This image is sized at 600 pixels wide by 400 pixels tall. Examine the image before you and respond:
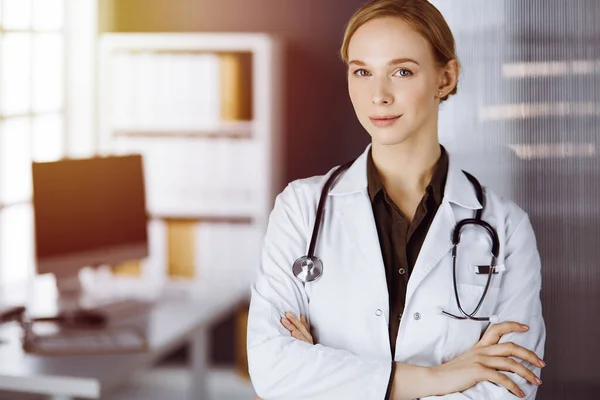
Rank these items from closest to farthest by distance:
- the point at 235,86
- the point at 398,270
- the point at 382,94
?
the point at 382,94, the point at 398,270, the point at 235,86

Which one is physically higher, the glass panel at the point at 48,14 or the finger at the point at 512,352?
the glass panel at the point at 48,14

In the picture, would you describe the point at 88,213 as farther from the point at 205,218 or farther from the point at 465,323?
the point at 465,323

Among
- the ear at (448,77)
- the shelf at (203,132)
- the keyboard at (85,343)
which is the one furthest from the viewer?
the shelf at (203,132)

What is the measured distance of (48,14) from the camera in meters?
4.18

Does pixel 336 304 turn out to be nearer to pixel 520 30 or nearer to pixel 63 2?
pixel 520 30

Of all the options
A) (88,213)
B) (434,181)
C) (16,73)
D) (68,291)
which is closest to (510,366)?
(434,181)

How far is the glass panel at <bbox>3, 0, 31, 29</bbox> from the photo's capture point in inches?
143

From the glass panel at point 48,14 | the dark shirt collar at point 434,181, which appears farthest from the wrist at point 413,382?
the glass panel at point 48,14

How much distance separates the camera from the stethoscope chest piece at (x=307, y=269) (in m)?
1.56

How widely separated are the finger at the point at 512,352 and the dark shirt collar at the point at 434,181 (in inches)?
11.4

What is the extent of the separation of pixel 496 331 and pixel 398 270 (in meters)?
0.21

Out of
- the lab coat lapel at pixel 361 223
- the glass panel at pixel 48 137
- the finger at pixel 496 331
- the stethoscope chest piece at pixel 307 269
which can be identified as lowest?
the finger at pixel 496 331

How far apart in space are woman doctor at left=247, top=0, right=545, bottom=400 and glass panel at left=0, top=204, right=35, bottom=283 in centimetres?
229

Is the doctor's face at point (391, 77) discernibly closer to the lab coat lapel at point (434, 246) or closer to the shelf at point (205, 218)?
the lab coat lapel at point (434, 246)
